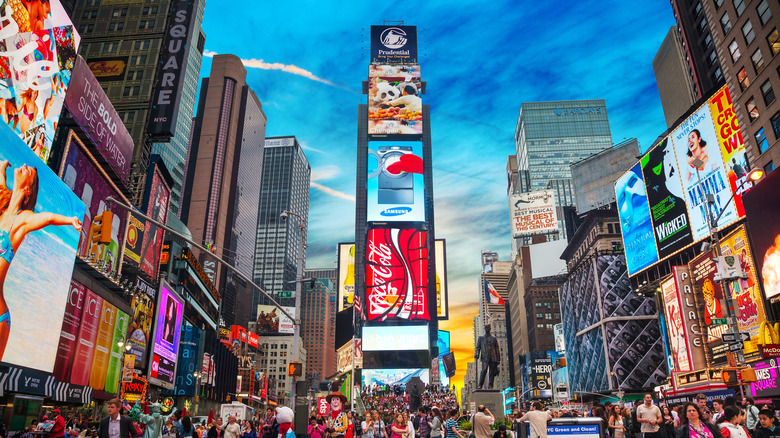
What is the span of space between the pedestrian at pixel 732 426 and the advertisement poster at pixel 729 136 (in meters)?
Result: 37.7

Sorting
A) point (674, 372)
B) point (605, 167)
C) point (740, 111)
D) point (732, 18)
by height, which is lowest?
point (674, 372)

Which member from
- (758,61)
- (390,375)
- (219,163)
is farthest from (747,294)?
(219,163)

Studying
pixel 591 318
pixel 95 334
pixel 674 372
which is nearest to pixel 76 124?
pixel 95 334

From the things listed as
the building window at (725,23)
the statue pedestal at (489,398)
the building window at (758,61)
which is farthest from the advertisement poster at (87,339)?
the building window at (725,23)

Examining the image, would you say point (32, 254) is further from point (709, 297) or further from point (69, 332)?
point (709, 297)

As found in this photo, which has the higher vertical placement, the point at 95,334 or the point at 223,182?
the point at 223,182

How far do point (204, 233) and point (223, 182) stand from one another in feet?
64.1

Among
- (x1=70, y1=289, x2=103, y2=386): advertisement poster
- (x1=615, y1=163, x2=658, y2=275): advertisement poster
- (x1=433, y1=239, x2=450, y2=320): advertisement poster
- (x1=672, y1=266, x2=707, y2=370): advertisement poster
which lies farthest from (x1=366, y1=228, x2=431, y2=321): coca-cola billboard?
(x1=70, y1=289, x2=103, y2=386): advertisement poster

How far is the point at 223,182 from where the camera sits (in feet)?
566

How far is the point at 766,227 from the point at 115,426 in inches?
1387

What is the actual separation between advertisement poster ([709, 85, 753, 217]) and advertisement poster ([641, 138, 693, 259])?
6.28 m

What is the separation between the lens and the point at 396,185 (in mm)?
86250

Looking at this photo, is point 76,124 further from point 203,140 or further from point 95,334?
point 203,140

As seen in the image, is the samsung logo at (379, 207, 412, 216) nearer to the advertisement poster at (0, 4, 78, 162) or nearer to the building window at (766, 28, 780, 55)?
the building window at (766, 28, 780, 55)
